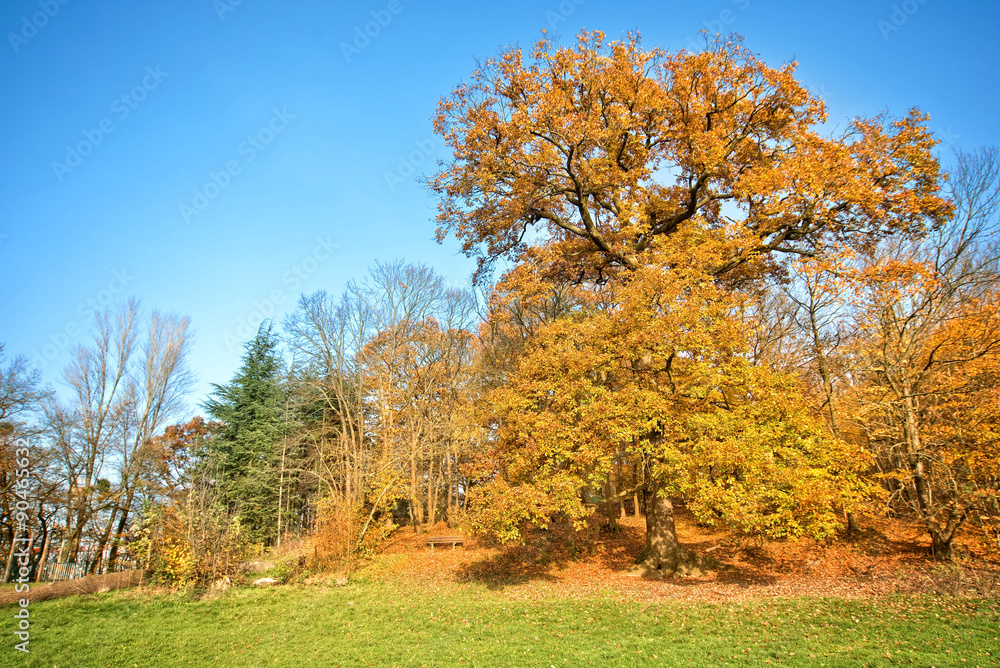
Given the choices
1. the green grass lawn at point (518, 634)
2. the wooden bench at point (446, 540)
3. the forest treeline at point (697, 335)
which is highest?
the forest treeline at point (697, 335)

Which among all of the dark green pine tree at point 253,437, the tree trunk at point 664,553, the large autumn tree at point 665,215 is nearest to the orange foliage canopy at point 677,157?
the large autumn tree at point 665,215

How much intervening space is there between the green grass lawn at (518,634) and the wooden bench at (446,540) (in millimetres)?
8191

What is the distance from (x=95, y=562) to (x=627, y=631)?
22.5 m

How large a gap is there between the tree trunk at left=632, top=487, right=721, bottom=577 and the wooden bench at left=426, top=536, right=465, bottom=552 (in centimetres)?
867

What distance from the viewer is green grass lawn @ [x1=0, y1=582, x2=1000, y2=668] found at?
7.11 metres

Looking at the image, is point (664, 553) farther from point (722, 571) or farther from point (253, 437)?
point (253, 437)

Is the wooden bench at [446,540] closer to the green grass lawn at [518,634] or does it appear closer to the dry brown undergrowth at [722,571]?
the dry brown undergrowth at [722,571]

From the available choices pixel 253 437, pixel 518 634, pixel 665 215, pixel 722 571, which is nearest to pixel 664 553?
pixel 722 571

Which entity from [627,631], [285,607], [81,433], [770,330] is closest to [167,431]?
[81,433]

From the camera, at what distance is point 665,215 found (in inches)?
Result: 589

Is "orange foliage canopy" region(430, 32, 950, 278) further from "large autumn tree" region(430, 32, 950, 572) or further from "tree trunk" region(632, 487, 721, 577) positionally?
"tree trunk" region(632, 487, 721, 577)

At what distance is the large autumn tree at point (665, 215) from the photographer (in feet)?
36.6

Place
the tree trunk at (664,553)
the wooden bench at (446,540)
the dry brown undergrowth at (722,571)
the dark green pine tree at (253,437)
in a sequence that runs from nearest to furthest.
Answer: the dry brown undergrowth at (722,571)
the tree trunk at (664,553)
the wooden bench at (446,540)
the dark green pine tree at (253,437)

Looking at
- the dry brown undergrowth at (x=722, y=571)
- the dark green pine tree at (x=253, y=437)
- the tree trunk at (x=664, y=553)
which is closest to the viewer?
the dry brown undergrowth at (x=722, y=571)
